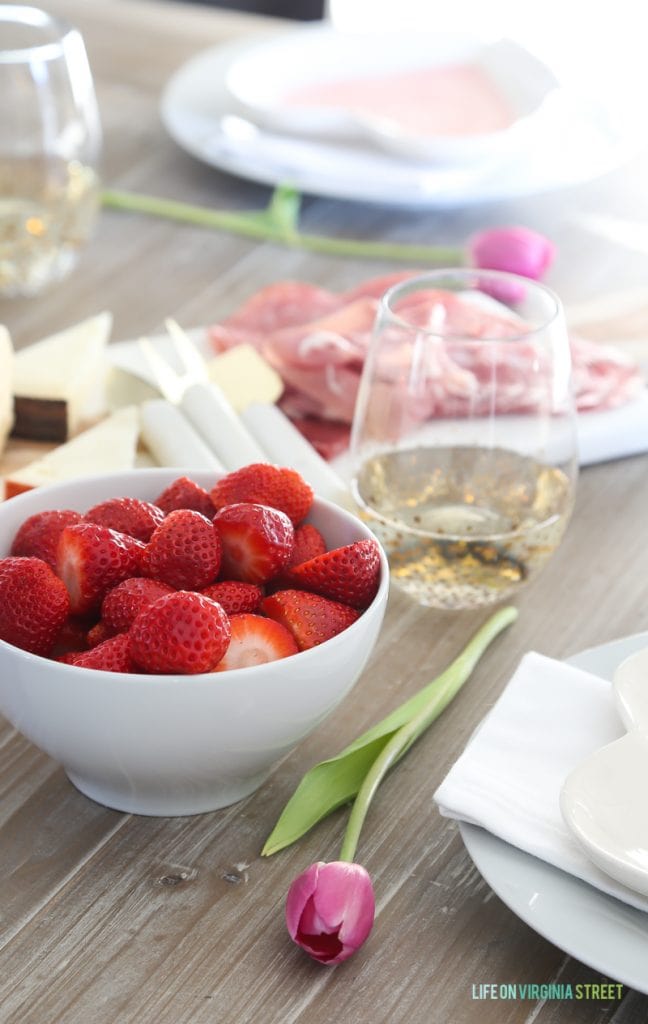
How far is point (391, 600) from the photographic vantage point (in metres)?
1.02

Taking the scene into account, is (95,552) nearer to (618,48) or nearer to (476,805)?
(476,805)

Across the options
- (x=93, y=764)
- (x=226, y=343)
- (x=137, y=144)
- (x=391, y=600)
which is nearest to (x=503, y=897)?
(x=93, y=764)

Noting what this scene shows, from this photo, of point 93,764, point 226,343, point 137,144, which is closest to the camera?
point 93,764

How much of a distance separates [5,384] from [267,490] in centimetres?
40

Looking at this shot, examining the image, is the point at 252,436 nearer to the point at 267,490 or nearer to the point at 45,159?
the point at 267,490

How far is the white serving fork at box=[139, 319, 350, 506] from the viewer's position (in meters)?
1.06

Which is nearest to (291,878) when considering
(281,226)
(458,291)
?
(458,291)

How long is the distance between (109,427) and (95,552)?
0.39m

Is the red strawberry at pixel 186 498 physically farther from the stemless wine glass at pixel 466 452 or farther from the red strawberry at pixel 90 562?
the stemless wine glass at pixel 466 452

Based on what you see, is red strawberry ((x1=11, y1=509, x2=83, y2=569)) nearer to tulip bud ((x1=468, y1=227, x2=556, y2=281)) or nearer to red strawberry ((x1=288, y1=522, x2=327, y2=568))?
red strawberry ((x1=288, y1=522, x2=327, y2=568))

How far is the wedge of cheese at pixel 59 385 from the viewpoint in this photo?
1154 millimetres

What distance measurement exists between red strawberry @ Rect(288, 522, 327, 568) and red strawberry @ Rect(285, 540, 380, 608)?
3 centimetres

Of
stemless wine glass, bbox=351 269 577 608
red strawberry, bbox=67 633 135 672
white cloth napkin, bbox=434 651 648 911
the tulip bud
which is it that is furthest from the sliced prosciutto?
red strawberry, bbox=67 633 135 672

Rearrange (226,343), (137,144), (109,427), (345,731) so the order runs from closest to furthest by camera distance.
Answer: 1. (345,731)
2. (109,427)
3. (226,343)
4. (137,144)
